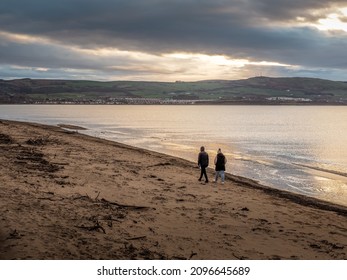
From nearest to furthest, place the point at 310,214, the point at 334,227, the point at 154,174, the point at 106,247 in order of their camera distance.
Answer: the point at 106,247 → the point at 334,227 → the point at 310,214 → the point at 154,174

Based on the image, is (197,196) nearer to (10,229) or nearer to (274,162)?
(10,229)

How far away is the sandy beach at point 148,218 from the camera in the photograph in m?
11.1

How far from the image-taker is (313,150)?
53156 millimetres

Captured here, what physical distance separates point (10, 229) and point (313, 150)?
48.0 meters

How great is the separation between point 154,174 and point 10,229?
14855mm

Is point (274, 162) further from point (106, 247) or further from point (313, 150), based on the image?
point (106, 247)

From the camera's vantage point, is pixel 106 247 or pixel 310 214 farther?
pixel 310 214

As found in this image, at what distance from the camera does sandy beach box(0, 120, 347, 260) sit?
1112 cm

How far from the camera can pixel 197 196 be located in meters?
19.8

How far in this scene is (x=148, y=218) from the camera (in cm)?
1484

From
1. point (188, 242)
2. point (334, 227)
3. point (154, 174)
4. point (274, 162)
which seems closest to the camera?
point (188, 242)
